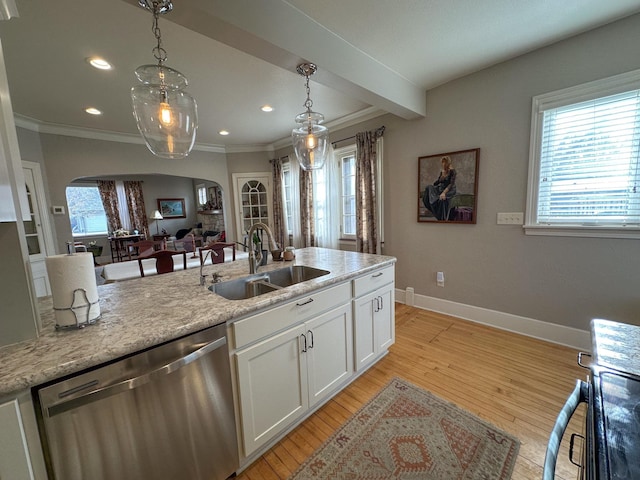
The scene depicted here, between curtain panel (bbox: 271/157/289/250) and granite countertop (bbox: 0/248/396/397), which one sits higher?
curtain panel (bbox: 271/157/289/250)

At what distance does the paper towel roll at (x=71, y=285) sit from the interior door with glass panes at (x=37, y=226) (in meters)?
3.49

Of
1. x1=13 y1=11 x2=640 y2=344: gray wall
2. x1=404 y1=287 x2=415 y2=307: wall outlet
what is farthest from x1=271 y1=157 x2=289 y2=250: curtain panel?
x1=404 y1=287 x2=415 y2=307: wall outlet

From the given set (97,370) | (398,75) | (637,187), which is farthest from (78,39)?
(637,187)

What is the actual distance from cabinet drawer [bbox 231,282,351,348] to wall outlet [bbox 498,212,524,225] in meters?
1.93

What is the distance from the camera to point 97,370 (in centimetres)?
90

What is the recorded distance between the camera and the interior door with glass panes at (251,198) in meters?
5.47

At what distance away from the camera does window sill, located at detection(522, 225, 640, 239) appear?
2.06m

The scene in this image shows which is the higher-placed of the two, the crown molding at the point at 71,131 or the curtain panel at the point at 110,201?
the crown molding at the point at 71,131

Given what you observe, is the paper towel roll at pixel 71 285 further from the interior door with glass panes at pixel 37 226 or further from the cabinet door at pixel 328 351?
the interior door with glass panes at pixel 37 226

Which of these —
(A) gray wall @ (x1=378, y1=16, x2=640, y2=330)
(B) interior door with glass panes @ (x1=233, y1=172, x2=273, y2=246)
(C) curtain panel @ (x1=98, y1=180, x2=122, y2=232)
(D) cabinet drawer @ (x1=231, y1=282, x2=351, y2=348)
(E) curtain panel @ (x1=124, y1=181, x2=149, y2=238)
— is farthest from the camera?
(E) curtain panel @ (x1=124, y1=181, x2=149, y2=238)

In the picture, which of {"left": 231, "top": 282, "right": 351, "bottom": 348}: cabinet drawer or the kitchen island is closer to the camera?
the kitchen island

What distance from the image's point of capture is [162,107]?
5.05 feet

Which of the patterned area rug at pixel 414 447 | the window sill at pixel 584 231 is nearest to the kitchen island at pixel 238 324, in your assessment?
the patterned area rug at pixel 414 447

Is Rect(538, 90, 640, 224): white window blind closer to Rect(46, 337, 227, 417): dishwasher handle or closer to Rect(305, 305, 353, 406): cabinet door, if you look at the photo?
Rect(305, 305, 353, 406): cabinet door
